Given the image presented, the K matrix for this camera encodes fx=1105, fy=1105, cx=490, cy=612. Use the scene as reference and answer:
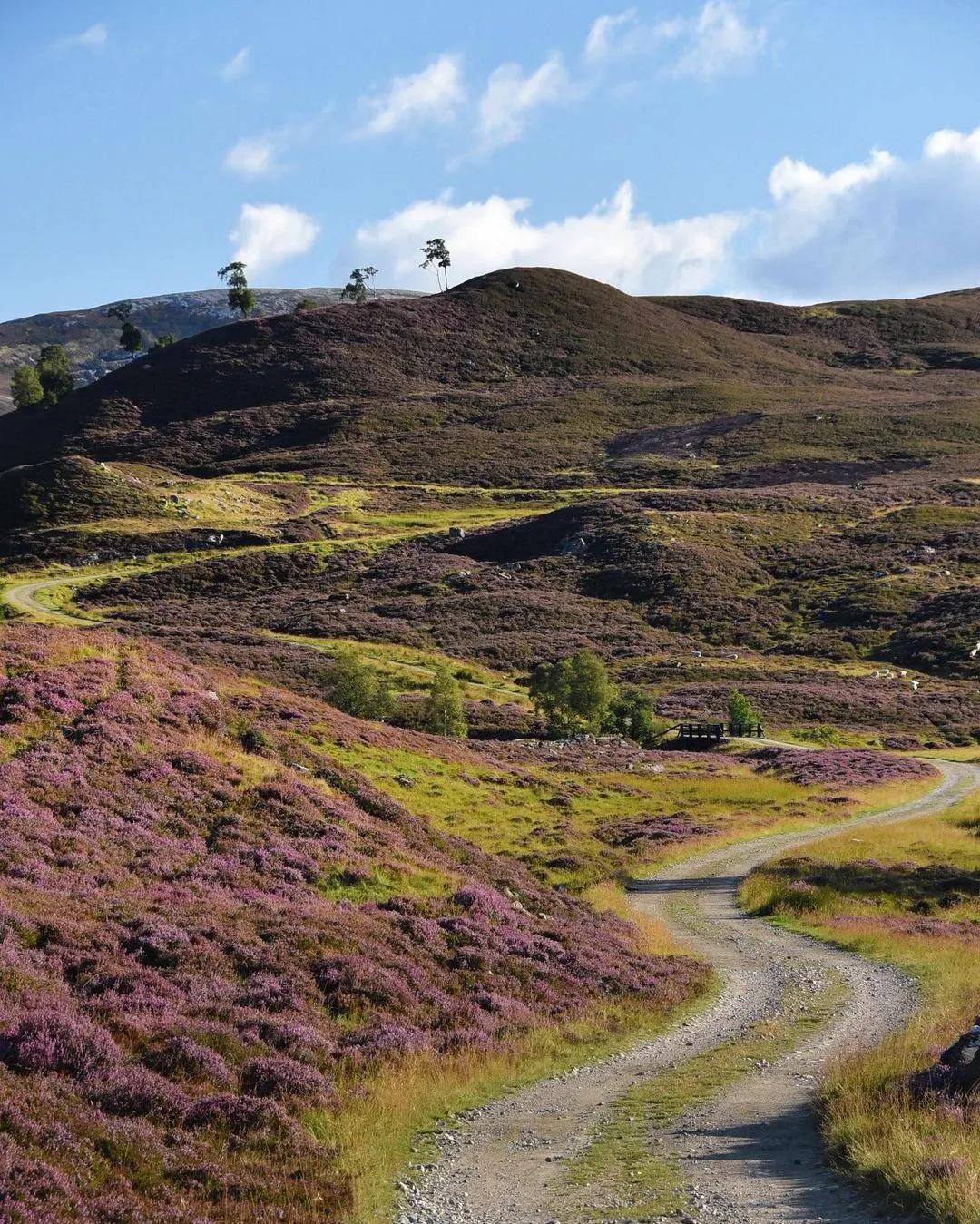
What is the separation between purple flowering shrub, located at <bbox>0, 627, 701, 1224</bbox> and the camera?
11750 millimetres

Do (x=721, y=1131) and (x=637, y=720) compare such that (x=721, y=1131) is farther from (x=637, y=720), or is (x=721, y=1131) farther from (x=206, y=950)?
(x=637, y=720)

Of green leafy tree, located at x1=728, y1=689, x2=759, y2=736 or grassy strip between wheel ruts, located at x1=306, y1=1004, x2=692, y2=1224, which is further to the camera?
green leafy tree, located at x1=728, y1=689, x2=759, y2=736

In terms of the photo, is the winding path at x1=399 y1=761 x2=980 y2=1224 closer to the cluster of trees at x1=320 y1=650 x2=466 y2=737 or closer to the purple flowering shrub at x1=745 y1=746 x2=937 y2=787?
the purple flowering shrub at x1=745 y1=746 x2=937 y2=787

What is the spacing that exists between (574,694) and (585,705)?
1.16m

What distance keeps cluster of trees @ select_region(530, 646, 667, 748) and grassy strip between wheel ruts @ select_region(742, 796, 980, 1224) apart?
30.1 meters

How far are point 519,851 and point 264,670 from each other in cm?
4858

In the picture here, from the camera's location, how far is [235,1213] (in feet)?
36.1

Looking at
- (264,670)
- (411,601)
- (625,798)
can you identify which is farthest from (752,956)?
(411,601)

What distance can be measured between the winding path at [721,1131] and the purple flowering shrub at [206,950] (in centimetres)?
156

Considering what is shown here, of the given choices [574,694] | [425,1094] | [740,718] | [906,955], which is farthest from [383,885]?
[740,718]

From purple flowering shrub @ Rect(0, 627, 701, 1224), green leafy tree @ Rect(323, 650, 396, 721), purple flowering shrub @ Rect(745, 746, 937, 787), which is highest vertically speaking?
purple flowering shrub @ Rect(0, 627, 701, 1224)

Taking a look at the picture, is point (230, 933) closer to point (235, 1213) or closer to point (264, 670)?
point (235, 1213)

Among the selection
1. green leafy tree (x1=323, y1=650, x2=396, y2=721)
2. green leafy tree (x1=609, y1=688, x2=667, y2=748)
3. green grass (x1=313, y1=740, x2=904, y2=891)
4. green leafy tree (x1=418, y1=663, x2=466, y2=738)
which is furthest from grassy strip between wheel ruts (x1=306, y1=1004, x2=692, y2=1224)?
green leafy tree (x1=609, y1=688, x2=667, y2=748)

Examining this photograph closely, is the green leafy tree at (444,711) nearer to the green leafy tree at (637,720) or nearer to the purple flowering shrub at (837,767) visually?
the green leafy tree at (637,720)
